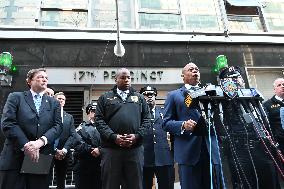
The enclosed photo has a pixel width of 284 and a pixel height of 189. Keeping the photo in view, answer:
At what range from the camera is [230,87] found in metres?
3.45

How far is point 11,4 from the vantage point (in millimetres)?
9117

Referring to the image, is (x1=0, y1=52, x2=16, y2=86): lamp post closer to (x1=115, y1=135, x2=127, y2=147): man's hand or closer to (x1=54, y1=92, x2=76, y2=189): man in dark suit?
→ (x1=54, y1=92, x2=76, y2=189): man in dark suit

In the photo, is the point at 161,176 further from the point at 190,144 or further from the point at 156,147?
the point at 190,144

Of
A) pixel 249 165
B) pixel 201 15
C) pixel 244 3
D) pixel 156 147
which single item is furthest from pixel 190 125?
pixel 244 3

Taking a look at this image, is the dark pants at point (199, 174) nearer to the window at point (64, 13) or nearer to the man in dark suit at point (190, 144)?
the man in dark suit at point (190, 144)

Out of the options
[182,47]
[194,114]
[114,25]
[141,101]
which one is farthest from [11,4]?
[194,114]

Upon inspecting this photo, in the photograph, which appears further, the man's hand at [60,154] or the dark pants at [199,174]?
the man's hand at [60,154]

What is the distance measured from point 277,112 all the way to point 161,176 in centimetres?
211

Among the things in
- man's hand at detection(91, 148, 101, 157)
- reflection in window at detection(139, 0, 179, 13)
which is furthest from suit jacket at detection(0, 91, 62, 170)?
reflection in window at detection(139, 0, 179, 13)

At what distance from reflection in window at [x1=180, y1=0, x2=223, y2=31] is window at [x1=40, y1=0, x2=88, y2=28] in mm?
3033

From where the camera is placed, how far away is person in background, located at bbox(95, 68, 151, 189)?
402 centimetres

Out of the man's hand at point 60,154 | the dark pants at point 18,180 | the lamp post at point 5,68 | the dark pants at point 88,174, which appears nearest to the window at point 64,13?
the lamp post at point 5,68

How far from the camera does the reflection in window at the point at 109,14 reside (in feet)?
30.1

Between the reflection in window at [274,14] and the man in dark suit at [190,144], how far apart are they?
755 centimetres
